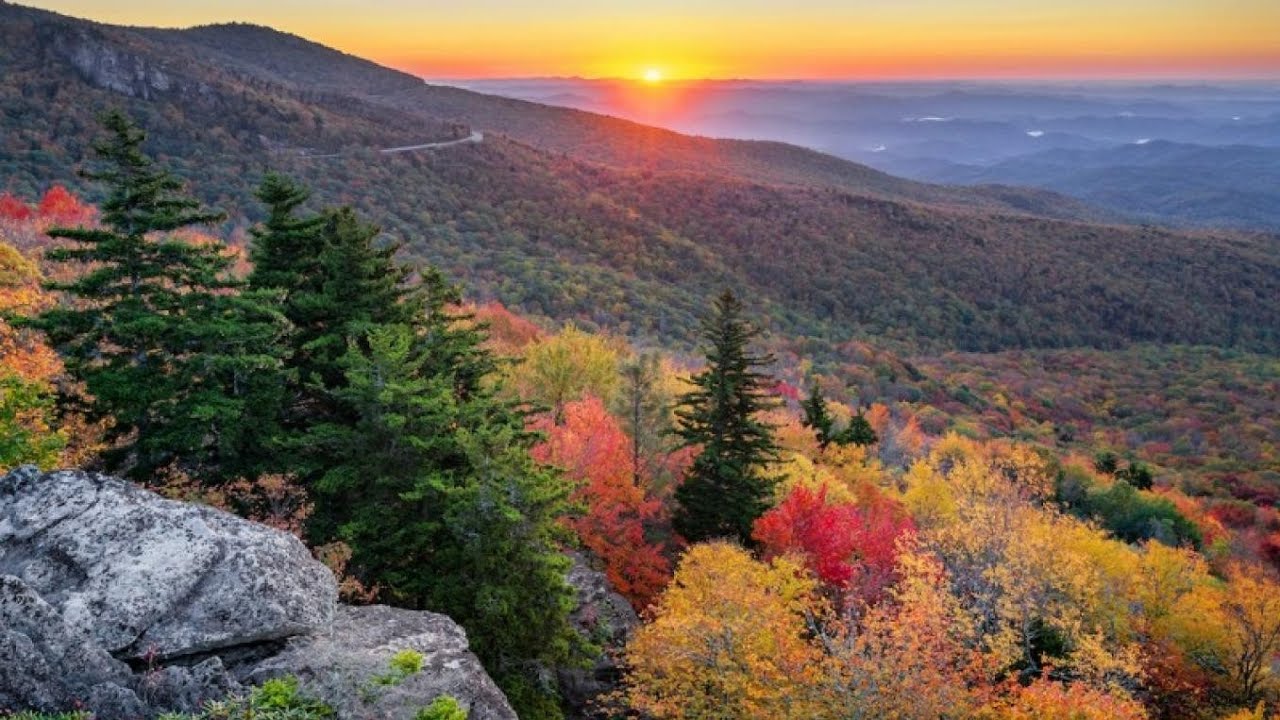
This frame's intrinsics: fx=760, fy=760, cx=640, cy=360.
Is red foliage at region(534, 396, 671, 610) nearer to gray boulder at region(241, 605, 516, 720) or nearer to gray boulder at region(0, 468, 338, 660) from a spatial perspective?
gray boulder at region(241, 605, 516, 720)

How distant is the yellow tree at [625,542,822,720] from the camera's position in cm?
1909

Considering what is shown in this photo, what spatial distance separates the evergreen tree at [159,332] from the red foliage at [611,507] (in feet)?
38.7

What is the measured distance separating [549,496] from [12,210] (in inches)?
1945

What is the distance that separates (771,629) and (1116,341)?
158 metres

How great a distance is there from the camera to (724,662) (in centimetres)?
1927

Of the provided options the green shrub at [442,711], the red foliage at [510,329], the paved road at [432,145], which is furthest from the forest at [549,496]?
the paved road at [432,145]

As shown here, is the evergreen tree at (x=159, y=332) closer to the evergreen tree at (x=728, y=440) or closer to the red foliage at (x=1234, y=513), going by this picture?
the evergreen tree at (x=728, y=440)

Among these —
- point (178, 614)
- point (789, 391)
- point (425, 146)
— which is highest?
point (425, 146)

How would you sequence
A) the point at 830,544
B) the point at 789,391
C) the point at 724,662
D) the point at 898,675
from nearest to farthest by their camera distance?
the point at 724,662 < the point at 898,675 < the point at 830,544 < the point at 789,391

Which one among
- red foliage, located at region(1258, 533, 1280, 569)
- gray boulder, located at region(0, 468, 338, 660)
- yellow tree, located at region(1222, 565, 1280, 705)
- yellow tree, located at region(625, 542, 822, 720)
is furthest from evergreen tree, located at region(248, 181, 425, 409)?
red foliage, located at region(1258, 533, 1280, 569)

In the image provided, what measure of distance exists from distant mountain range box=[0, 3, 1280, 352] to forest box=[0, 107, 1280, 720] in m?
53.3

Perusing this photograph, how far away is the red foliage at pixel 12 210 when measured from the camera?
151 ft

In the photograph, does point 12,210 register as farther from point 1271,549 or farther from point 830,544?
point 1271,549

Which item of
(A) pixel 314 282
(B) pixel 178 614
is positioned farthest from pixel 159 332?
(B) pixel 178 614
